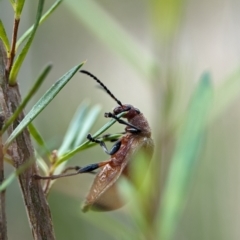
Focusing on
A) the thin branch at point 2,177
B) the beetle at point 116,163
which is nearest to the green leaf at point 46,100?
the thin branch at point 2,177

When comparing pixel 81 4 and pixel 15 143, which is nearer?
pixel 15 143

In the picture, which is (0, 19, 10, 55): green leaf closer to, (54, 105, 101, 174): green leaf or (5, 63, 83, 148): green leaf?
(5, 63, 83, 148): green leaf

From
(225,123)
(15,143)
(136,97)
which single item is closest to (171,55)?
(15,143)

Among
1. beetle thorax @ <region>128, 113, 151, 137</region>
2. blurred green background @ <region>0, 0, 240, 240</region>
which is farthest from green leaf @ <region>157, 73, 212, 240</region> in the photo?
beetle thorax @ <region>128, 113, 151, 137</region>

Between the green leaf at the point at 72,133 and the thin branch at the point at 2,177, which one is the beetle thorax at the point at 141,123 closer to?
the green leaf at the point at 72,133

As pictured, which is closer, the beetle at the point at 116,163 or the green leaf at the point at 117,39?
the green leaf at the point at 117,39

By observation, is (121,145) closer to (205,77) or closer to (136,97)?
(205,77)
